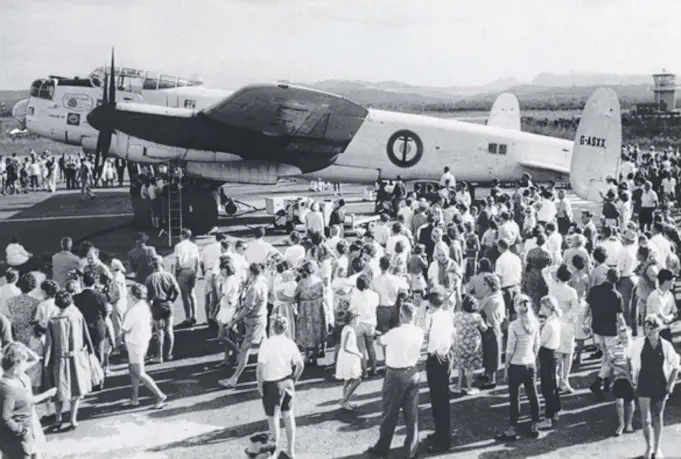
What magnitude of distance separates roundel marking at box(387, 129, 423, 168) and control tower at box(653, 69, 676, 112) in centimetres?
3107

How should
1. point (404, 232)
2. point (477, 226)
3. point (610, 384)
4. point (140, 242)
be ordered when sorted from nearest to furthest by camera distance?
point (610, 384), point (140, 242), point (404, 232), point (477, 226)

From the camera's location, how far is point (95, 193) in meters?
A: 26.0

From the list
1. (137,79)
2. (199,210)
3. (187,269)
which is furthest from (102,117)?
(187,269)

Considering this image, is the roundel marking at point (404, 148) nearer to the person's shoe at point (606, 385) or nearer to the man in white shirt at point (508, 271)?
the man in white shirt at point (508, 271)

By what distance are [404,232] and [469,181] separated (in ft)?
33.0

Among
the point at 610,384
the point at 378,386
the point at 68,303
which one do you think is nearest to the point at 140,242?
the point at 68,303

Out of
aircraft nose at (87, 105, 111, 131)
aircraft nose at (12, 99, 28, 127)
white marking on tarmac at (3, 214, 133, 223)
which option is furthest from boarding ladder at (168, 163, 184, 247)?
aircraft nose at (12, 99, 28, 127)

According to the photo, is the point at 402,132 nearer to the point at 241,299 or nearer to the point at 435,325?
the point at 241,299

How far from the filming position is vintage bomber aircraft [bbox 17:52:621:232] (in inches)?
655

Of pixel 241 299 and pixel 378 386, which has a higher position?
pixel 241 299

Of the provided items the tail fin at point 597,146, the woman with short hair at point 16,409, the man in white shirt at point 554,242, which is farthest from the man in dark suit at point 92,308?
the tail fin at point 597,146

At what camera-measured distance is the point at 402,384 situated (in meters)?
6.27

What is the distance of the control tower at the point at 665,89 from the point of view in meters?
46.0

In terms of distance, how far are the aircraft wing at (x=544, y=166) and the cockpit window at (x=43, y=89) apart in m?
14.6
